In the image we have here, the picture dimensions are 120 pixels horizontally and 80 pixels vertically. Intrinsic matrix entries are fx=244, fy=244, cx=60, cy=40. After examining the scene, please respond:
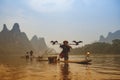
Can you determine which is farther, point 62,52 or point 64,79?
point 62,52

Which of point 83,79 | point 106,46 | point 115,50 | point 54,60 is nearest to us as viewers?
point 83,79

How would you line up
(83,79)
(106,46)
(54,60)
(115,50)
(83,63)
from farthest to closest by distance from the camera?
(106,46) < (115,50) < (54,60) < (83,63) < (83,79)

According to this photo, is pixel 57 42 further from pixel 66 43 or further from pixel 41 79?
pixel 41 79

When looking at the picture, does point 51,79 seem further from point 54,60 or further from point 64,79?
point 54,60

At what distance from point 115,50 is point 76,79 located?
161201 mm

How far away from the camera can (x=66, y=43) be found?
47.0 metres

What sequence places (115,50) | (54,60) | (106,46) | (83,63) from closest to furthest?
(83,63), (54,60), (115,50), (106,46)

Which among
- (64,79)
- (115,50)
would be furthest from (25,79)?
(115,50)

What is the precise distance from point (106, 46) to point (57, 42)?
155 meters

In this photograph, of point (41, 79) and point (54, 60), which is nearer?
point (41, 79)

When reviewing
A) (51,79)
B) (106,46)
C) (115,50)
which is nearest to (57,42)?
(51,79)

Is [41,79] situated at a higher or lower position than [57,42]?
lower

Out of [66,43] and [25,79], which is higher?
[66,43]

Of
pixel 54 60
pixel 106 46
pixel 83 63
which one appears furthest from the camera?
pixel 106 46
